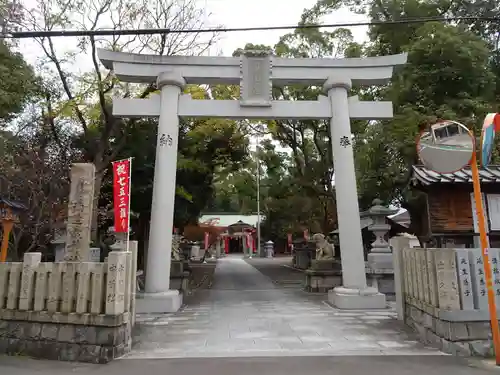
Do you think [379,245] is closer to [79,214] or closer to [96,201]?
[79,214]

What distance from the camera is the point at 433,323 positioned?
614 centimetres

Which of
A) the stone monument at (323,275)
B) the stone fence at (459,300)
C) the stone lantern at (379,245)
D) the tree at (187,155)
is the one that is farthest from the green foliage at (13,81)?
the stone fence at (459,300)

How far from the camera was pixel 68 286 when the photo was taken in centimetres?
587

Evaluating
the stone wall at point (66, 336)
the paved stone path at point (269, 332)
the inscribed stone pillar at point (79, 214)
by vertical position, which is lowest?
the paved stone path at point (269, 332)

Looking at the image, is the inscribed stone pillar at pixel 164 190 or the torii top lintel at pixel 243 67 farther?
the torii top lintel at pixel 243 67

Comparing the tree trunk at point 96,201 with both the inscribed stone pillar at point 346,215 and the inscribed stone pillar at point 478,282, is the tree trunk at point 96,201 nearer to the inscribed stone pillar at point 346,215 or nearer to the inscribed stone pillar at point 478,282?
the inscribed stone pillar at point 346,215

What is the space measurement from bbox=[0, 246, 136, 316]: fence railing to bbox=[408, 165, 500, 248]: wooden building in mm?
5984

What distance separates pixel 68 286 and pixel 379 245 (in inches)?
400

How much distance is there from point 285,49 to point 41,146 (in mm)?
12767

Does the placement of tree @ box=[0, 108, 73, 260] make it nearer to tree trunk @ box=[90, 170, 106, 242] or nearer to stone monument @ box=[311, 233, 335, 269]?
tree trunk @ box=[90, 170, 106, 242]

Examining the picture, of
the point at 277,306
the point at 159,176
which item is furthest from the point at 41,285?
the point at 277,306

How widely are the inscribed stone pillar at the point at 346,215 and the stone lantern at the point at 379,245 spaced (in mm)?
2632

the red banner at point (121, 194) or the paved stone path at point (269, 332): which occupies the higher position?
the red banner at point (121, 194)

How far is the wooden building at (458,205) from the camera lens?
23.8 feet
